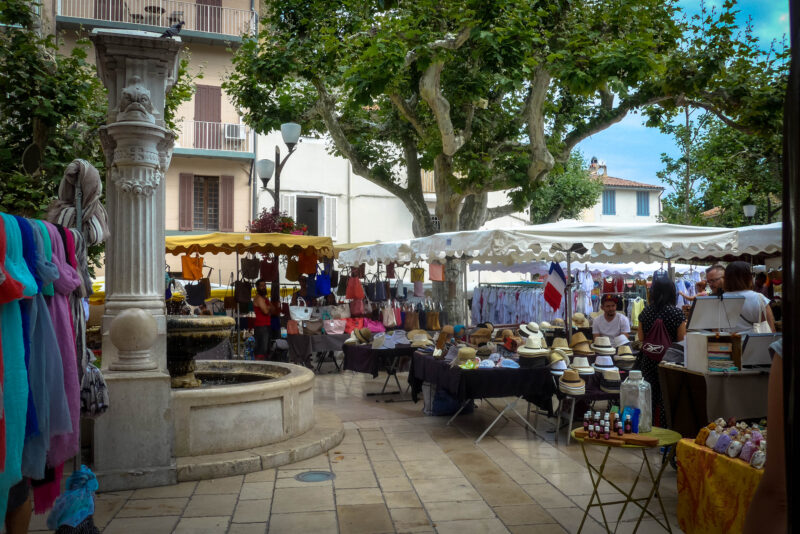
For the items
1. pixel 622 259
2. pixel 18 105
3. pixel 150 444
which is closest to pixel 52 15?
pixel 18 105

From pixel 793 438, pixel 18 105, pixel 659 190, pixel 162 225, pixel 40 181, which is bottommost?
pixel 793 438

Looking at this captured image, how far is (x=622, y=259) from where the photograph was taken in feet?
49.0

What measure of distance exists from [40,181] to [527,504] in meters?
9.47

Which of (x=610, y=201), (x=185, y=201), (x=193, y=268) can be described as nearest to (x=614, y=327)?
(x=193, y=268)

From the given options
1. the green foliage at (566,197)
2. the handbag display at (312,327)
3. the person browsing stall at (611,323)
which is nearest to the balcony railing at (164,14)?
the handbag display at (312,327)

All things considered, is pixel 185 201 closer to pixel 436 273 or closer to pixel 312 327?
pixel 436 273

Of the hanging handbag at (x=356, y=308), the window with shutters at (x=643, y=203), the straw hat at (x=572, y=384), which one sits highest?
the window with shutters at (x=643, y=203)

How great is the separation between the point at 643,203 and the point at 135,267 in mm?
43195

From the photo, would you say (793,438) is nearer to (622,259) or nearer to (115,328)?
A: (115,328)

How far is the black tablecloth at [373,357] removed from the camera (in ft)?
33.0

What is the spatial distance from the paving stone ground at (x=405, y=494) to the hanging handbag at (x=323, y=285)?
6556 millimetres

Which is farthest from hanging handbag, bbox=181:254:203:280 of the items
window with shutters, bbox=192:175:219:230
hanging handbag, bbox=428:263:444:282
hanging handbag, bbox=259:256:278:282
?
window with shutters, bbox=192:175:219:230

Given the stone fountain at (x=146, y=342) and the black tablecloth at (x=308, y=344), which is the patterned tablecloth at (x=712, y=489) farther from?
the black tablecloth at (x=308, y=344)

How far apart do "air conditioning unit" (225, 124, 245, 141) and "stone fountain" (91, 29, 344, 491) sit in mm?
16925
